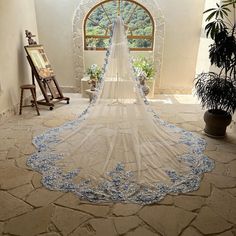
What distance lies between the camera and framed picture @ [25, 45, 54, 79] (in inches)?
178

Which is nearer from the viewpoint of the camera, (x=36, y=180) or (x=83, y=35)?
(x=36, y=180)

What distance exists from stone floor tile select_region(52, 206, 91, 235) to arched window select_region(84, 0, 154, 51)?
167 inches

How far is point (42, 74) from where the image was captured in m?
4.65

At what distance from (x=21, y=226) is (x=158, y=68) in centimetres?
454

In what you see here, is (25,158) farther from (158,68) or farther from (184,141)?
(158,68)

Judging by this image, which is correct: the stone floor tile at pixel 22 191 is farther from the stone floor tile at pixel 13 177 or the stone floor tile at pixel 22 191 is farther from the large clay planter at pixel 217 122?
the large clay planter at pixel 217 122

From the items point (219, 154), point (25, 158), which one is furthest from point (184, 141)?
point (25, 158)

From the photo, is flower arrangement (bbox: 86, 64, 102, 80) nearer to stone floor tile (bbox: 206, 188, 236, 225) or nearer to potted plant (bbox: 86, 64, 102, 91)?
potted plant (bbox: 86, 64, 102, 91)

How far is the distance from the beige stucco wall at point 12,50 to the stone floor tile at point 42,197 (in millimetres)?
2220

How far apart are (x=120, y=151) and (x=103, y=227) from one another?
3.68ft

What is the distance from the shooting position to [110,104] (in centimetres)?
310

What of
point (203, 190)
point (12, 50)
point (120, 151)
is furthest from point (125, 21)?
point (203, 190)

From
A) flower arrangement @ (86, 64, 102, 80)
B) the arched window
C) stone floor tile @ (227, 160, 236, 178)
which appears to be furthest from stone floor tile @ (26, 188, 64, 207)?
the arched window

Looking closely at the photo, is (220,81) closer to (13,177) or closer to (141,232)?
(141,232)
